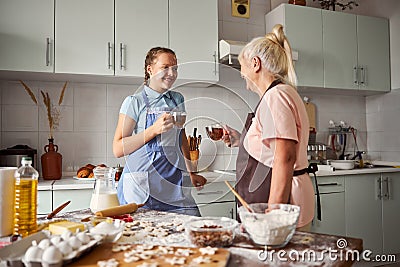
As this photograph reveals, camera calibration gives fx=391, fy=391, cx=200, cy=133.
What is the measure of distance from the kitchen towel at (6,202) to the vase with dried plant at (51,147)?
159 cm

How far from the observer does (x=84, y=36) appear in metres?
2.53

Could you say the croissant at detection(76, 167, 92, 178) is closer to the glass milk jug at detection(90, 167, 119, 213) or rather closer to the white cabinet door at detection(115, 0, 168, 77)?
the white cabinet door at detection(115, 0, 168, 77)

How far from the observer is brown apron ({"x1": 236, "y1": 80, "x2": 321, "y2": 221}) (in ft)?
4.62

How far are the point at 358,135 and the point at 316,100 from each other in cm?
58

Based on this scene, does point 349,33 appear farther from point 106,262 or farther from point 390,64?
point 106,262

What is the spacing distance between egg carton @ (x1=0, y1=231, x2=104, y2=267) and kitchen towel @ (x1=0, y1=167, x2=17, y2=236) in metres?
0.17

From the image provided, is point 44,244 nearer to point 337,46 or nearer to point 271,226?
point 271,226

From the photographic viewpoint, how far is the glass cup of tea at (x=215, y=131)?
1.46 meters

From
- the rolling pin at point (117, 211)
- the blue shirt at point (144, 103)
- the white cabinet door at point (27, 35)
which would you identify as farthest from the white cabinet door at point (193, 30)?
the rolling pin at point (117, 211)

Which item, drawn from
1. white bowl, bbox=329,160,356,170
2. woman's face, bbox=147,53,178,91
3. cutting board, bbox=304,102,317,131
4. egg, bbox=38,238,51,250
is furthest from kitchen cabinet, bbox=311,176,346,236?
egg, bbox=38,238,51,250

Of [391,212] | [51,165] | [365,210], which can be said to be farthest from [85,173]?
[391,212]

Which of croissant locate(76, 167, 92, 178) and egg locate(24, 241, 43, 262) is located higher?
croissant locate(76, 167, 92, 178)

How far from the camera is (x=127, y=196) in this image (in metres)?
1.60

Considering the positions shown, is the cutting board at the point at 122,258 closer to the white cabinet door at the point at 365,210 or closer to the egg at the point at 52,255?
the egg at the point at 52,255
